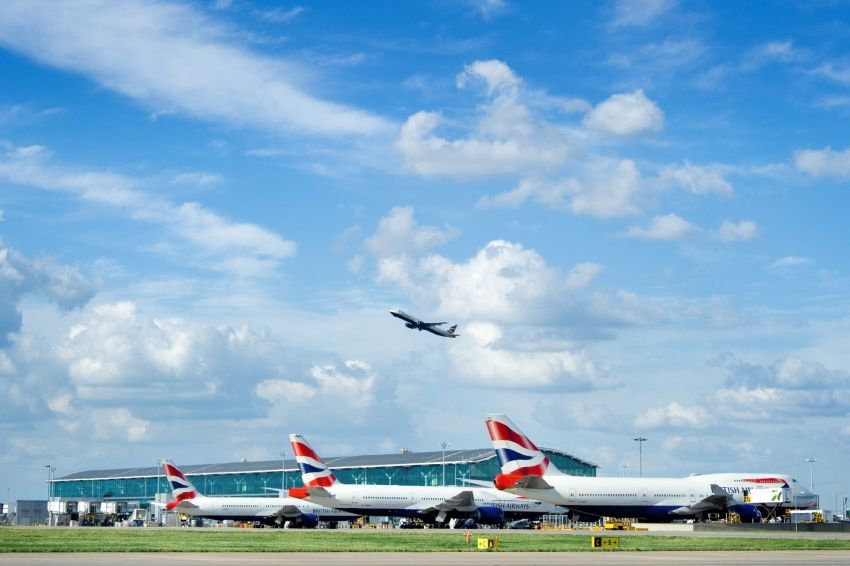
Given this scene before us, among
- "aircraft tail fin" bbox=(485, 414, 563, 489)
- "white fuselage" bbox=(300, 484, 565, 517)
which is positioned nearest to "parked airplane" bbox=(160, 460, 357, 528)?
"white fuselage" bbox=(300, 484, 565, 517)

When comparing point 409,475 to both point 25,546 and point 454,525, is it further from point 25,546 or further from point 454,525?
point 25,546

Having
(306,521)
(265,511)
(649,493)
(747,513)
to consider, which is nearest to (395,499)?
(306,521)

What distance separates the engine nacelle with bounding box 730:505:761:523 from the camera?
10019 centimetres

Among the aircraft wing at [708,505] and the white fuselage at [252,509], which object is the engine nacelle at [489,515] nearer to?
the white fuselage at [252,509]

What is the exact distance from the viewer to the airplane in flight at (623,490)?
92375mm

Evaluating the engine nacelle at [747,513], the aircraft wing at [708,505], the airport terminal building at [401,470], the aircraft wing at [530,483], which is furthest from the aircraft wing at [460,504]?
the airport terminal building at [401,470]

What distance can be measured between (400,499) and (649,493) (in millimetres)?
25504

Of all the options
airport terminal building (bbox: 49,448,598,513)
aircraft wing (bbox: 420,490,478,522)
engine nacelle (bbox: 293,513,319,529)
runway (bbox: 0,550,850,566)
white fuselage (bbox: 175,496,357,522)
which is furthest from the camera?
airport terminal building (bbox: 49,448,598,513)

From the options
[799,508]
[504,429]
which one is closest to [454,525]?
[504,429]

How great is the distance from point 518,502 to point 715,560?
68752 millimetres

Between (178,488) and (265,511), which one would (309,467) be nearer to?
(265,511)

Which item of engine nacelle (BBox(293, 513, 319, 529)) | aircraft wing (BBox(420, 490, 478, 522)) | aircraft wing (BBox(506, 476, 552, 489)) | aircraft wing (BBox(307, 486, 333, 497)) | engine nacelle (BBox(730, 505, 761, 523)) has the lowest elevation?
engine nacelle (BBox(293, 513, 319, 529))

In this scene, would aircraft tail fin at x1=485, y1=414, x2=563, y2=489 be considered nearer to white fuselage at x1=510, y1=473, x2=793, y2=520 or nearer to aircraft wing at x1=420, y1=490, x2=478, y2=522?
white fuselage at x1=510, y1=473, x2=793, y2=520

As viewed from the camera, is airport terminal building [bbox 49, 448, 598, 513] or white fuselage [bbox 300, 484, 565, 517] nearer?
white fuselage [bbox 300, 484, 565, 517]
